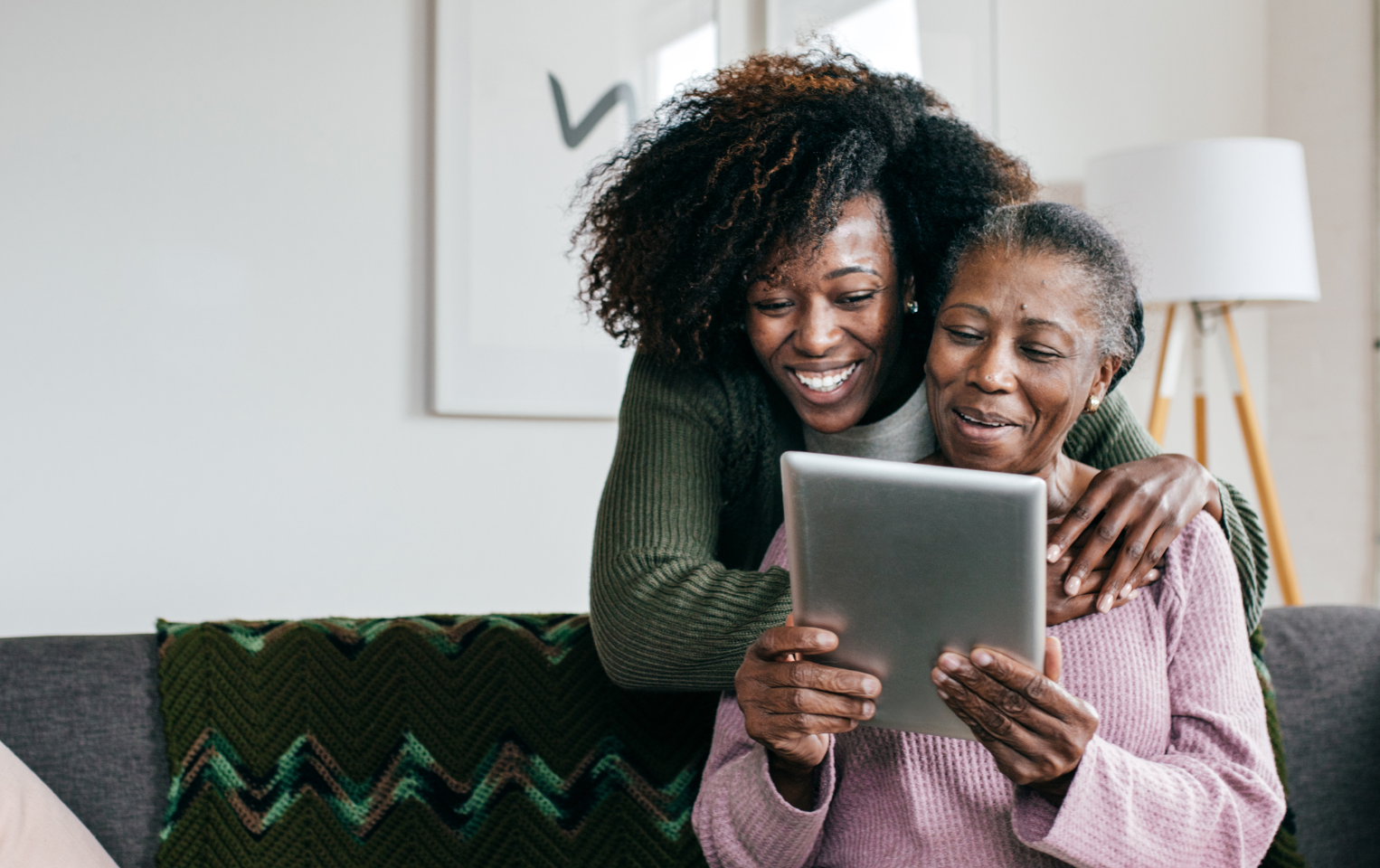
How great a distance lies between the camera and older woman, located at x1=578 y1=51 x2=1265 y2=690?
1.14 m

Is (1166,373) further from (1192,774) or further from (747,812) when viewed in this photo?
(747,812)

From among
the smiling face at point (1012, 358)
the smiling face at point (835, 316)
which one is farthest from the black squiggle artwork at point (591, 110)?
the smiling face at point (1012, 358)

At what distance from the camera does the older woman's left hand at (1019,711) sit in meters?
0.82

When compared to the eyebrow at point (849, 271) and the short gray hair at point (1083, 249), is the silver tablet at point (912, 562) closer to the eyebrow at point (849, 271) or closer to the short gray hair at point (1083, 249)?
the short gray hair at point (1083, 249)

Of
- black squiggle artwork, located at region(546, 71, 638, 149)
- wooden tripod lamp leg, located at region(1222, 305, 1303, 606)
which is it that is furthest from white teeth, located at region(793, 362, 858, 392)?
wooden tripod lamp leg, located at region(1222, 305, 1303, 606)

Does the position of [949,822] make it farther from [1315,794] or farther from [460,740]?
[1315,794]

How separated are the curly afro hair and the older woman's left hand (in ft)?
1.72

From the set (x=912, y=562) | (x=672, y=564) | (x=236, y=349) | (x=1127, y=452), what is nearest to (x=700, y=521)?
(x=672, y=564)

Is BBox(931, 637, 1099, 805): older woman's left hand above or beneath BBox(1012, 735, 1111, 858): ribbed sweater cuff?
above

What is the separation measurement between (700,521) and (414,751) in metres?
0.45

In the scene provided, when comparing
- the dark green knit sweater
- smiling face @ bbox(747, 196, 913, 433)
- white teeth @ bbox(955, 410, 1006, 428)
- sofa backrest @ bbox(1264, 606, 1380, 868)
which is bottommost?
sofa backrest @ bbox(1264, 606, 1380, 868)

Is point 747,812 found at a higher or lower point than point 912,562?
lower

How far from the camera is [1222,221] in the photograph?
2.29 metres

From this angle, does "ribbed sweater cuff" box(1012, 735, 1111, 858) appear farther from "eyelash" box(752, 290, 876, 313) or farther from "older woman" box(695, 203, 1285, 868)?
"eyelash" box(752, 290, 876, 313)
